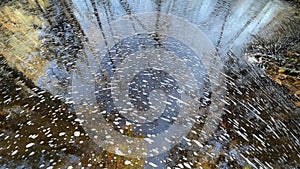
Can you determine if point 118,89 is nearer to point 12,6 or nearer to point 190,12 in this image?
point 190,12

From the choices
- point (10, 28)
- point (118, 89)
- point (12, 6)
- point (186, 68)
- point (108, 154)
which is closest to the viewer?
point (108, 154)

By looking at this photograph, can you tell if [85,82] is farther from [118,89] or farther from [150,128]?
[150,128]

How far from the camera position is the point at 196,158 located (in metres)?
1.92

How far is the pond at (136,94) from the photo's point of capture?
193 centimetres

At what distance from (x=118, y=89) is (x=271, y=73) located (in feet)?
6.03

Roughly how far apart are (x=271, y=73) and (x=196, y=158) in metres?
1.70

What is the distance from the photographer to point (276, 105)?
2.59m

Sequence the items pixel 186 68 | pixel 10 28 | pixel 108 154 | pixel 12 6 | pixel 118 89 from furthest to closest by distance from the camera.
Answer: pixel 12 6
pixel 10 28
pixel 186 68
pixel 118 89
pixel 108 154

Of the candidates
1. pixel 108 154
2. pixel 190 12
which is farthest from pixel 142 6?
pixel 108 154

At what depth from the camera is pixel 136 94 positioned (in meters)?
2.44

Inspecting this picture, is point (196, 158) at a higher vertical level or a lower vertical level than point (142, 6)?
higher

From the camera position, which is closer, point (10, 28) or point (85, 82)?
point (85, 82)

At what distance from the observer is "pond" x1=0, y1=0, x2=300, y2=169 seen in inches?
76.0

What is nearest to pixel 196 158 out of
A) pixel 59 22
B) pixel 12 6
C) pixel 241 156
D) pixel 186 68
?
pixel 241 156
